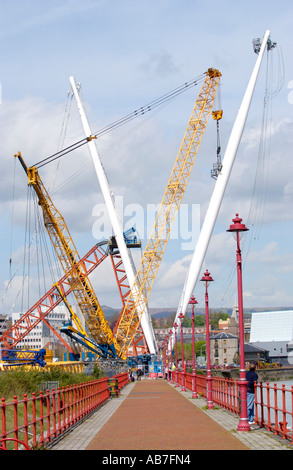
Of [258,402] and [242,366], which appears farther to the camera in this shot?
[258,402]

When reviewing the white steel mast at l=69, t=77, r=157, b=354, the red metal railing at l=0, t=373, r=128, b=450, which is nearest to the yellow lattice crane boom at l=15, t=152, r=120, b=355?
the white steel mast at l=69, t=77, r=157, b=354

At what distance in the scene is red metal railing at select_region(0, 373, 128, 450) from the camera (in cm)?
1465

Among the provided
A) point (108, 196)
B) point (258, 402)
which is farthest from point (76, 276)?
point (258, 402)

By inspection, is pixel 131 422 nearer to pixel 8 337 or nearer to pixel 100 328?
pixel 100 328

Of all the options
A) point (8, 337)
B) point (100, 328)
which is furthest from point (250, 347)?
point (100, 328)

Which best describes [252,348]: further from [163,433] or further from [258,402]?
[163,433]

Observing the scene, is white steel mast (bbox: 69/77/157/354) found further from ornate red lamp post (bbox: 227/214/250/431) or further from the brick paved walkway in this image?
ornate red lamp post (bbox: 227/214/250/431)

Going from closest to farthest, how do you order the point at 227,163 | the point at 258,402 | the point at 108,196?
the point at 258,402 < the point at 227,163 < the point at 108,196

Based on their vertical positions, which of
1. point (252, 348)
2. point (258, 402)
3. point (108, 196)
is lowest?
point (252, 348)

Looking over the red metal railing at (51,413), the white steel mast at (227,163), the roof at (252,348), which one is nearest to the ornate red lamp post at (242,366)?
the red metal railing at (51,413)

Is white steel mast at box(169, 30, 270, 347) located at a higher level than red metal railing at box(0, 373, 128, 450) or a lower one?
higher

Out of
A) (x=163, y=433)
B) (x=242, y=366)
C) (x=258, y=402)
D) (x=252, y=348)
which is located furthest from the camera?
(x=252, y=348)

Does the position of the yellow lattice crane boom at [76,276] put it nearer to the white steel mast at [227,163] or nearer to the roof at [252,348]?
the white steel mast at [227,163]

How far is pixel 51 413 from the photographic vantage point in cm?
1803
